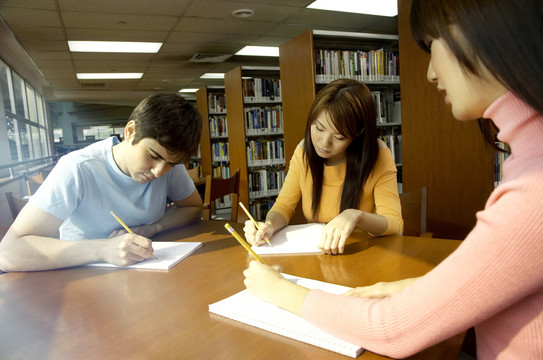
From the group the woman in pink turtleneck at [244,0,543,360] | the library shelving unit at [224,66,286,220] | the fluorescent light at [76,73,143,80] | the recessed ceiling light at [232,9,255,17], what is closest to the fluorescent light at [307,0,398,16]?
the recessed ceiling light at [232,9,255,17]

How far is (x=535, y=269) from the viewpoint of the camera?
46cm

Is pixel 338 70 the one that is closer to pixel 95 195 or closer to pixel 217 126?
pixel 95 195

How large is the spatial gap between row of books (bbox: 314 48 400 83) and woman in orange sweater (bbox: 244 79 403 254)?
5.98 feet

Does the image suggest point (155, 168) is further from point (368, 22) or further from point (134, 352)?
point (368, 22)

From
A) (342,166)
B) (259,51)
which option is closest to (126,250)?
(342,166)

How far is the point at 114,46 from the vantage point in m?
5.85

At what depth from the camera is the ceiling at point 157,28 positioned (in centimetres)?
423

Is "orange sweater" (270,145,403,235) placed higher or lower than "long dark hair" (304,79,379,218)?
lower

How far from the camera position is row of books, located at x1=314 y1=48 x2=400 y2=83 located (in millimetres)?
3363

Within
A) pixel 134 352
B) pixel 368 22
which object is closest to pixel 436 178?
pixel 134 352

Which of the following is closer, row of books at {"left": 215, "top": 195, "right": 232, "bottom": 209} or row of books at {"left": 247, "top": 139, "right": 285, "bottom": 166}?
row of books at {"left": 247, "top": 139, "right": 285, "bottom": 166}

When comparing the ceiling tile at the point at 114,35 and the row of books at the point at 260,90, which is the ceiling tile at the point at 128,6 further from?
the row of books at the point at 260,90

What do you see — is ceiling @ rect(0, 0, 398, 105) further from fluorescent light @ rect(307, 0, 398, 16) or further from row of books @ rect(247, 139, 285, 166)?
row of books @ rect(247, 139, 285, 166)

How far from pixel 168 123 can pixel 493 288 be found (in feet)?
3.40
